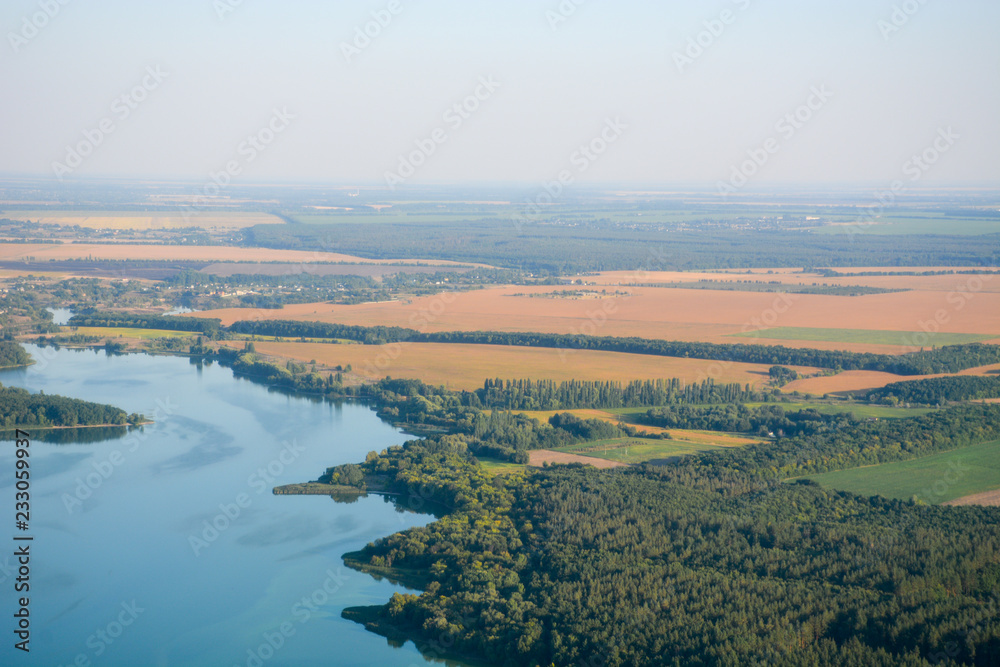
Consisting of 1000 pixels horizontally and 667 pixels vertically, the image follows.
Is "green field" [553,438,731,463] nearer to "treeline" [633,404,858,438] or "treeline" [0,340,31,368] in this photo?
"treeline" [633,404,858,438]

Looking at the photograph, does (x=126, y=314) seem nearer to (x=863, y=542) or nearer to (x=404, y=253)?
(x=404, y=253)

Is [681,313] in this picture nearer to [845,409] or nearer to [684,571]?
[845,409]

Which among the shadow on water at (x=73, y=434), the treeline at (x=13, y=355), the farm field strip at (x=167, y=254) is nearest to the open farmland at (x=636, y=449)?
the shadow on water at (x=73, y=434)

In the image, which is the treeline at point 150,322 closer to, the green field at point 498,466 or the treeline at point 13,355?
the treeline at point 13,355

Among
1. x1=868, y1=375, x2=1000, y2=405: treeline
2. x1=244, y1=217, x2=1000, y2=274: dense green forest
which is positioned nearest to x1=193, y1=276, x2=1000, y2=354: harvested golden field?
x1=868, y1=375, x2=1000, y2=405: treeline

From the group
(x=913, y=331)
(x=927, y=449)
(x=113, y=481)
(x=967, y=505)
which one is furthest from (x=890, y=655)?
(x=913, y=331)
